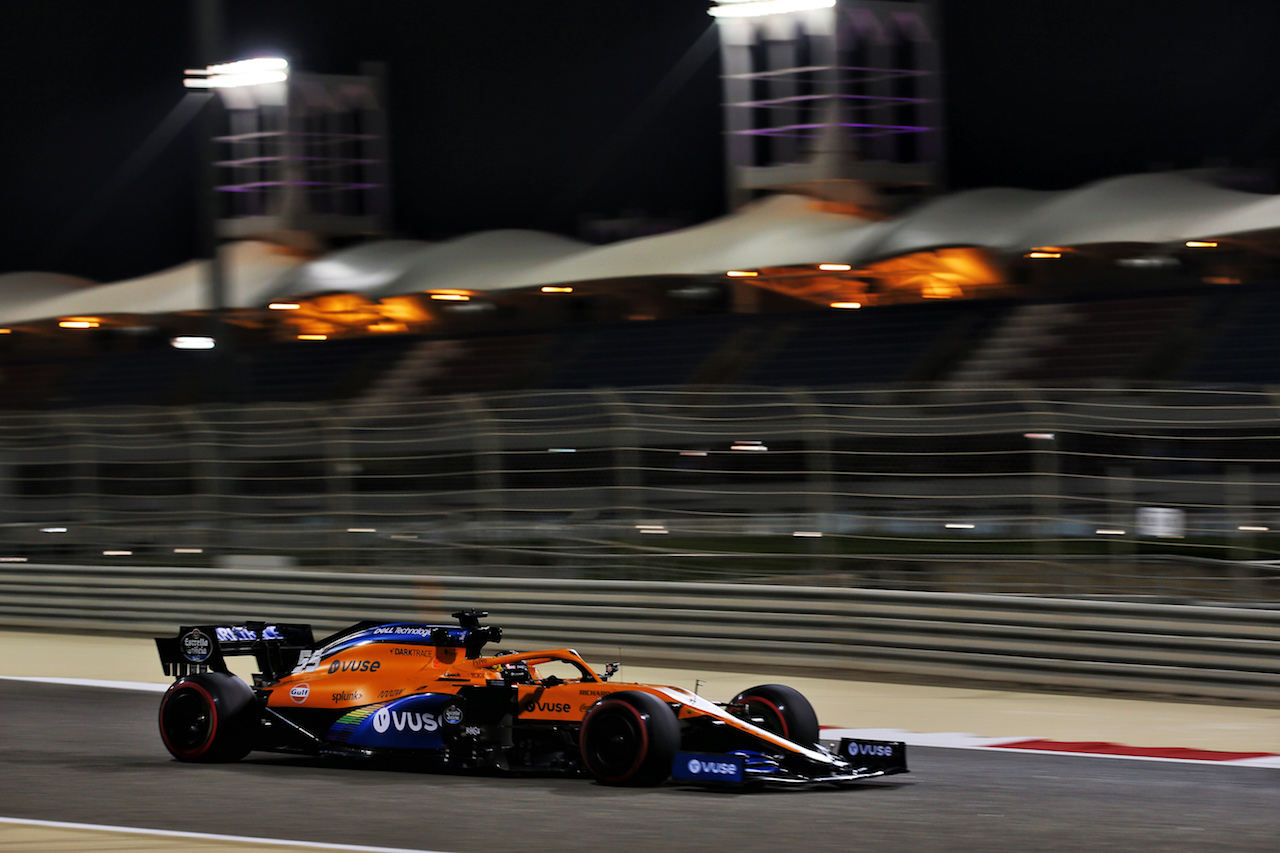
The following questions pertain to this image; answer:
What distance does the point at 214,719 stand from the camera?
849 cm

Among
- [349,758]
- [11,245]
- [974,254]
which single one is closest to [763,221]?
[974,254]

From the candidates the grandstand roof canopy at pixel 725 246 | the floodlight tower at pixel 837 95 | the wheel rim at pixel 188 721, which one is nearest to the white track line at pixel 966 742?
the wheel rim at pixel 188 721

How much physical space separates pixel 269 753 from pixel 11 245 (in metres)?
41.9

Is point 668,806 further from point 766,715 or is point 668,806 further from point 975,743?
point 975,743

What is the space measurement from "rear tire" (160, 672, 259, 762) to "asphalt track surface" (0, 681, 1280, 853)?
10 cm

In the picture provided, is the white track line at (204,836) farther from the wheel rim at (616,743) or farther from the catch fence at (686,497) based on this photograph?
the catch fence at (686,497)

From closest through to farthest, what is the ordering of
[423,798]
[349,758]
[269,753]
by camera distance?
1. [423,798]
2. [349,758]
3. [269,753]

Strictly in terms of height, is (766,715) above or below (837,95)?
below

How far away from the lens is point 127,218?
45906 mm

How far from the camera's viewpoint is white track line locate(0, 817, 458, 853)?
630cm

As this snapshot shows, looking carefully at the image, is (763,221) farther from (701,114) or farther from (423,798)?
(423,798)

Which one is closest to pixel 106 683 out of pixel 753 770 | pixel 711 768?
pixel 711 768

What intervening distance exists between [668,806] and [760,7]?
1026 inches

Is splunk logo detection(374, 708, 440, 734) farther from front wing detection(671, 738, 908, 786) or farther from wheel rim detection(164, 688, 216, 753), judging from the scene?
front wing detection(671, 738, 908, 786)
